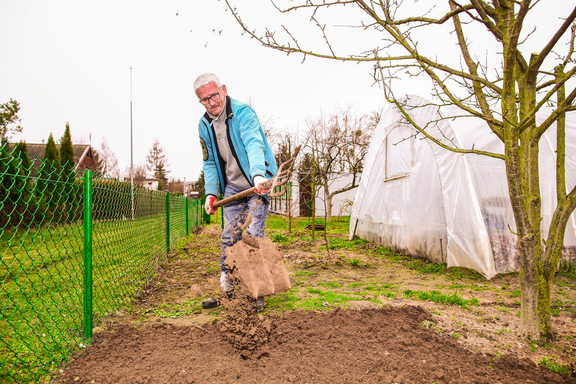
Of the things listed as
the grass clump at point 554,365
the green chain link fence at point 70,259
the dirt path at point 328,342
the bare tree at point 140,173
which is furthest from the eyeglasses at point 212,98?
the bare tree at point 140,173

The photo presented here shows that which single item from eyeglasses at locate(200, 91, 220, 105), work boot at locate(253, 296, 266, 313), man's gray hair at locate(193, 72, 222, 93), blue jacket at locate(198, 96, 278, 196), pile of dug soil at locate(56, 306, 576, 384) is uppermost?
man's gray hair at locate(193, 72, 222, 93)

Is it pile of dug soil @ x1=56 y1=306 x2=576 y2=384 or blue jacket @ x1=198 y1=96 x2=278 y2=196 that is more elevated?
blue jacket @ x1=198 y1=96 x2=278 y2=196

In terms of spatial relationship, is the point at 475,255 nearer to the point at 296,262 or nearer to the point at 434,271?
the point at 434,271

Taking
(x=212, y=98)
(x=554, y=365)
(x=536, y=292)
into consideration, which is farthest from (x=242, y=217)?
(x=554, y=365)

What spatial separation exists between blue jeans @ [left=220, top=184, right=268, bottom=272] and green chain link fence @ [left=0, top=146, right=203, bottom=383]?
105cm

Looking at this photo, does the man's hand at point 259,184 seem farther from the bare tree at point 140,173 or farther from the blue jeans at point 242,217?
the bare tree at point 140,173

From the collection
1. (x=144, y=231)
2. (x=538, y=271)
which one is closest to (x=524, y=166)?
(x=538, y=271)

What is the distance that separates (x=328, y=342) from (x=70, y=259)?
1.96m

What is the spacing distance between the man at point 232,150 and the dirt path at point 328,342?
0.54m

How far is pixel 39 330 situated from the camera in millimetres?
A: 2867

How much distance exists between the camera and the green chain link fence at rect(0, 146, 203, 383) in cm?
196

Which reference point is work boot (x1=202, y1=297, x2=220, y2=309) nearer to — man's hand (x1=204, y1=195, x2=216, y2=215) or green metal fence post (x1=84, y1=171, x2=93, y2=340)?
man's hand (x1=204, y1=195, x2=216, y2=215)

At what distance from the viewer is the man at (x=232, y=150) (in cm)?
308

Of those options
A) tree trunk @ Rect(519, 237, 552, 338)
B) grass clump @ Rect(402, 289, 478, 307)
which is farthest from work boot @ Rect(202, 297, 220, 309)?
tree trunk @ Rect(519, 237, 552, 338)
